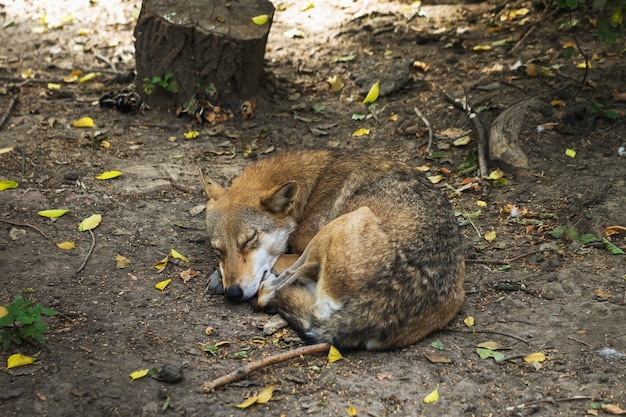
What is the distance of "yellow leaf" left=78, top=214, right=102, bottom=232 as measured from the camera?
674 cm

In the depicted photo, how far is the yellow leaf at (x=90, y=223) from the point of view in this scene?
674 centimetres

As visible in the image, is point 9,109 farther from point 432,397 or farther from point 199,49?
point 432,397

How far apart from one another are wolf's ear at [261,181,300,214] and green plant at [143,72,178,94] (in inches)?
139

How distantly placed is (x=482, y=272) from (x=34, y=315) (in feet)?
12.5

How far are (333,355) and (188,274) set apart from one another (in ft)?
5.84

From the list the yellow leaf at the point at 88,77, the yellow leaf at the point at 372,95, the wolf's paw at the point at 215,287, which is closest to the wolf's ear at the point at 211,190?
the wolf's paw at the point at 215,287

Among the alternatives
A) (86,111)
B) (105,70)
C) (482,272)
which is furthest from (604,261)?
(105,70)

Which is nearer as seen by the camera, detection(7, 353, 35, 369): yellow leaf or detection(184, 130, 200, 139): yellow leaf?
detection(7, 353, 35, 369): yellow leaf

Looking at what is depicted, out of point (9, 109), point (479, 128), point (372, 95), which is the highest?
point (479, 128)

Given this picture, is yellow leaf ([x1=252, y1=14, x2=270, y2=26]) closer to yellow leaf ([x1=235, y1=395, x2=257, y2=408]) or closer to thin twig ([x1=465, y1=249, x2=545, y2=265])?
thin twig ([x1=465, y1=249, x2=545, y2=265])

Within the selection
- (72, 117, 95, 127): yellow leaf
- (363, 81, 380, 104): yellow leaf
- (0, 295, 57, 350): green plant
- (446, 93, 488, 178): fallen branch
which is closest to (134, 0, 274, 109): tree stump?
(72, 117, 95, 127): yellow leaf

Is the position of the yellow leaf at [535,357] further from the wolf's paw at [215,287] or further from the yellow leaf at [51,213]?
the yellow leaf at [51,213]

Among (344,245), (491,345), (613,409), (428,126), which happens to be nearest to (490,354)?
(491,345)

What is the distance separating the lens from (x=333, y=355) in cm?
514
